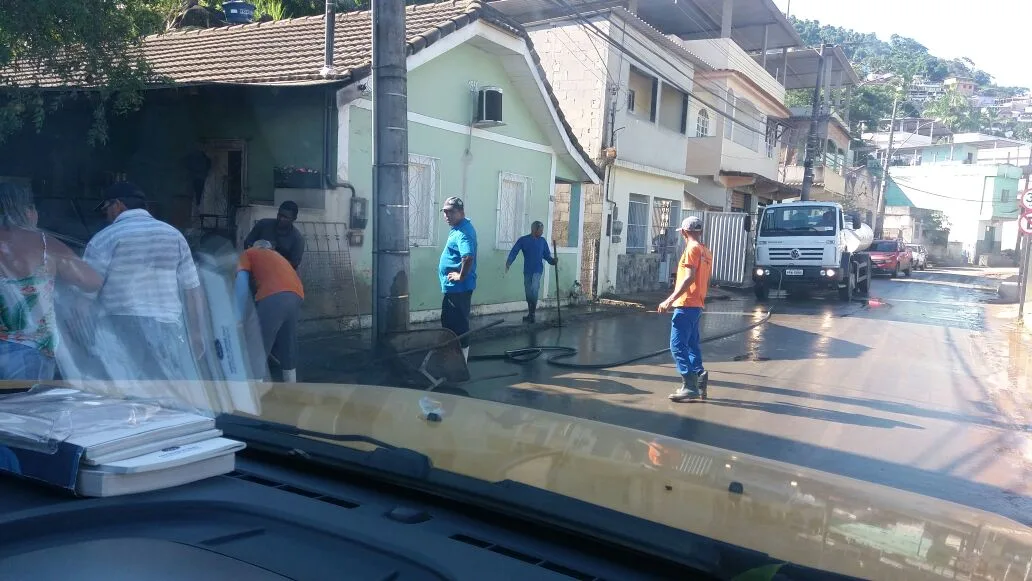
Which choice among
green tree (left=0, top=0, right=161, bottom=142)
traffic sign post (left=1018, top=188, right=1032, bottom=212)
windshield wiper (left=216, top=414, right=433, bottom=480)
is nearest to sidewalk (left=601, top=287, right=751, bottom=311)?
traffic sign post (left=1018, top=188, right=1032, bottom=212)

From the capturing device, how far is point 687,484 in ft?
8.13

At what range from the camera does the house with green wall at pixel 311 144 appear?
9.92 m

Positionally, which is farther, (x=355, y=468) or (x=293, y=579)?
(x=355, y=468)

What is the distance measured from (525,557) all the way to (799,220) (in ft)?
64.7

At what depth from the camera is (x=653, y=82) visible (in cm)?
2030

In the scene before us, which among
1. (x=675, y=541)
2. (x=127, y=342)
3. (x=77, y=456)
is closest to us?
(x=77, y=456)

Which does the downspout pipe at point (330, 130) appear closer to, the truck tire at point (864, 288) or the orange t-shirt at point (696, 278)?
the orange t-shirt at point (696, 278)

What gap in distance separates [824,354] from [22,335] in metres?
10.0

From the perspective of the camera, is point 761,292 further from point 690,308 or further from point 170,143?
point 170,143

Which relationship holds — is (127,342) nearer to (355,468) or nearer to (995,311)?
(355,468)

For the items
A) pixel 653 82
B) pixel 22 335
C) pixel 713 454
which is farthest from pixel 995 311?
pixel 22 335

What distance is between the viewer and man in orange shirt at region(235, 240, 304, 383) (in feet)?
20.0

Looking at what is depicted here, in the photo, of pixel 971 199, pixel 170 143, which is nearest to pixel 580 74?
pixel 170 143

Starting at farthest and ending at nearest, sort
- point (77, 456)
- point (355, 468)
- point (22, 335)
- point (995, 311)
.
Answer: point (995, 311)
point (22, 335)
point (355, 468)
point (77, 456)
